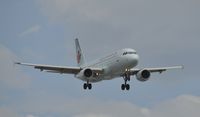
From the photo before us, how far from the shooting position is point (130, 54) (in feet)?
340

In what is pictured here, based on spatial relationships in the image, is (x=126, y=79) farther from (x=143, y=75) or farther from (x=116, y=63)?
(x=116, y=63)

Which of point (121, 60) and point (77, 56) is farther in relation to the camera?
point (77, 56)

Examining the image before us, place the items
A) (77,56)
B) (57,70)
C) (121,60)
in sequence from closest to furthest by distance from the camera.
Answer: (121,60) < (57,70) < (77,56)

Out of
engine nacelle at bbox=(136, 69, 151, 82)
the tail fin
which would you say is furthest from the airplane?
the tail fin

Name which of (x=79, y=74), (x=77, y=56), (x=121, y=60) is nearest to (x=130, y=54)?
(x=121, y=60)

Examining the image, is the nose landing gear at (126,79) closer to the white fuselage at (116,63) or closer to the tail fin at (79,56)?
the white fuselage at (116,63)

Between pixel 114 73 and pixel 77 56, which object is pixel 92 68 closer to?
pixel 114 73

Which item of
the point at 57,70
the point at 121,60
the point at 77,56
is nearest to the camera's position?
the point at 121,60

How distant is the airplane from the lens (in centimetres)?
10325

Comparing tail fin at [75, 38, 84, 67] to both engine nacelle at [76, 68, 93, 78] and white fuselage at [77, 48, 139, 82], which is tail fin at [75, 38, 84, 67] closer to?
white fuselage at [77, 48, 139, 82]

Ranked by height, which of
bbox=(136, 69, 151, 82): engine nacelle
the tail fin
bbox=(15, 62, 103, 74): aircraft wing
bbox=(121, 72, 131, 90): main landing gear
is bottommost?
bbox=(121, 72, 131, 90): main landing gear

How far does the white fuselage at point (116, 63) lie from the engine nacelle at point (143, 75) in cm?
397

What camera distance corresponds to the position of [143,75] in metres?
108

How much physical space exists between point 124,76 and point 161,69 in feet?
30.9
